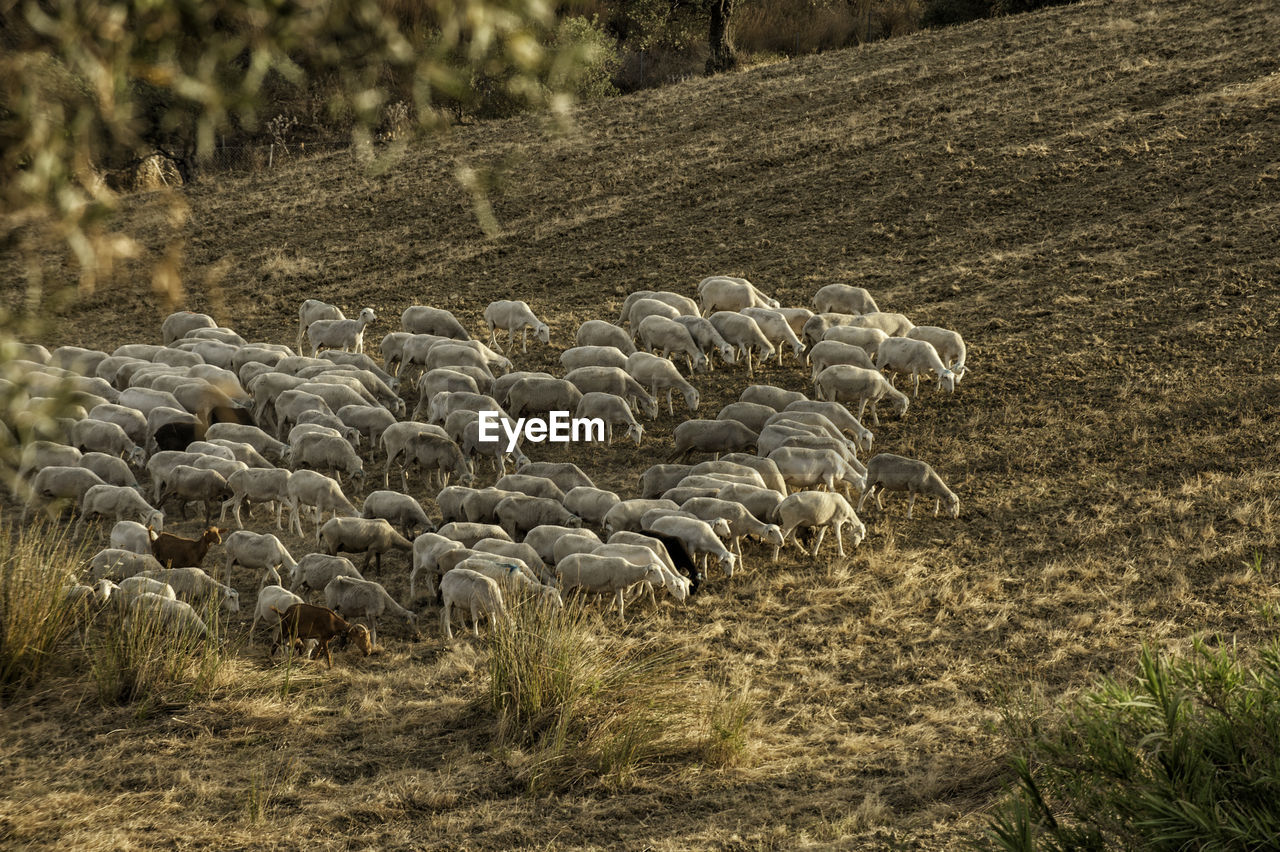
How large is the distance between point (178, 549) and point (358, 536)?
5.36 ft

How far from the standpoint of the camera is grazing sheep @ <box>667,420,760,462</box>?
45.8 ft

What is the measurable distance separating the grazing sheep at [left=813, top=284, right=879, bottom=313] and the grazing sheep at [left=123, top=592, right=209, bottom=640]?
11.2 meters

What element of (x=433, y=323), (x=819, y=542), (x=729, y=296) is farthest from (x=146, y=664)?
(x=729, y=296)

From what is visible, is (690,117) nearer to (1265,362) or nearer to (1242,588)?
(1265,362)

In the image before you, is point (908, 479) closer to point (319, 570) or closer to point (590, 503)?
point (590, 503)

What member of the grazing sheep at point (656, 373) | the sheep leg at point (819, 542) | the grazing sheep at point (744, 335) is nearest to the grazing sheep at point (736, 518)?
the sheep leg at point (819, 542)

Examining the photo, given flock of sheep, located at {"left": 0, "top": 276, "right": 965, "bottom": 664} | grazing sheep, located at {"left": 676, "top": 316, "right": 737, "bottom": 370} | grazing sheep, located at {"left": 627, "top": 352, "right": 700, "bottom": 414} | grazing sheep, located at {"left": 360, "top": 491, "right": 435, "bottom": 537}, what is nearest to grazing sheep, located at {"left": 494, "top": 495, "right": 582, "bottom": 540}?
flock of sheep, located at {"left": 0, "top": 276, "right": 965, "bottom": 664}

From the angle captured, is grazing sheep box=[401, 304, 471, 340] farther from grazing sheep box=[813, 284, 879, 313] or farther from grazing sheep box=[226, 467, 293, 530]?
grazing sheep box=[226, 467, 293, 530]

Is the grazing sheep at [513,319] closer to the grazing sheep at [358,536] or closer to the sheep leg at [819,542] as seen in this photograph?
the grazing sheep at [358,536]

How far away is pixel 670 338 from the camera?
16.8 meters

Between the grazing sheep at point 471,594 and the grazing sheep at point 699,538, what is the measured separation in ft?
6.69

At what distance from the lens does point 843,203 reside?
77.6 feet

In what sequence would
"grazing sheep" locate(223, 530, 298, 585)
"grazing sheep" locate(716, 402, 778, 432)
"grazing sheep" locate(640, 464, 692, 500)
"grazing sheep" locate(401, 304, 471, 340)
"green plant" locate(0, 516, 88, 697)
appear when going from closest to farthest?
"green plant" locate(0, 516, 88, 697)
"grazing sheep" locate(223, 530, 298, 585)
"grazing sheep" locate(640, 464, 692, 500)
"grazing sheep" locate(716, 402, 778, 432)
"grazing sheep" locate(401, 304, 471, 340)

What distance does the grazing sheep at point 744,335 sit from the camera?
55.0 feet
